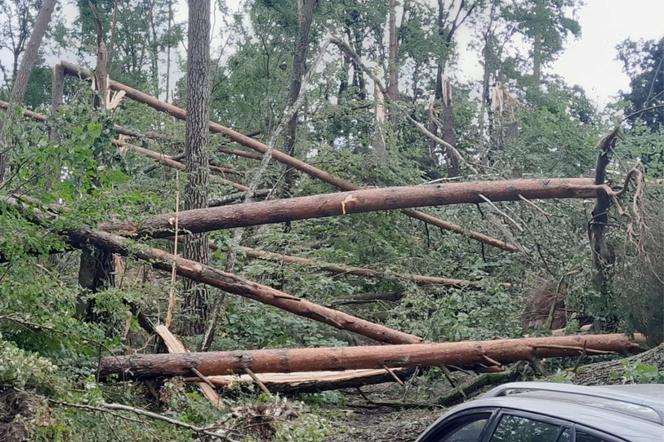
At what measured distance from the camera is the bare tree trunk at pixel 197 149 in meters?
9.53

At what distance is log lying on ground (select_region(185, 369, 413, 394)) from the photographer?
785 cm

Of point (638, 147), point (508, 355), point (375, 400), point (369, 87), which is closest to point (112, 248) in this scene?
point (375, 400)

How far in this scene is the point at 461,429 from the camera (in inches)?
119

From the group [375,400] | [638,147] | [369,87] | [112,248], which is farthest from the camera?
[369,87]

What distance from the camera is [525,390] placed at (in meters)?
2.91

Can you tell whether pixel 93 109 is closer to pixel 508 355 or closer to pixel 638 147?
pixel 508 355

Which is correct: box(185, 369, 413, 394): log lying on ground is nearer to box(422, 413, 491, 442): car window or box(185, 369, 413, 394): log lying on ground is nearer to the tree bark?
the tree bark

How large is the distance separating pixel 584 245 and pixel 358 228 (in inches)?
148

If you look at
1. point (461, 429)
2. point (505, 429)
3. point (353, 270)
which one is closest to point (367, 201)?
point (353, 270)

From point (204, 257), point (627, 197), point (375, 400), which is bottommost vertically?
point (375, 400)

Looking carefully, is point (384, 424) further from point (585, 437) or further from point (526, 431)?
point (585, 437)

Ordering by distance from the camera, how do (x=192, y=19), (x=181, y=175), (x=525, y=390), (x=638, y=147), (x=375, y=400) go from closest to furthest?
(x=525, y=390) < (x=375, y=400) < (x=181, y=175) < (x=638, y=147) < (x=192, y=19)

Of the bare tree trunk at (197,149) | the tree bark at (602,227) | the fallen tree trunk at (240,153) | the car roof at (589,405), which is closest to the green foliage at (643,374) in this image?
the tree bark at (602,227)

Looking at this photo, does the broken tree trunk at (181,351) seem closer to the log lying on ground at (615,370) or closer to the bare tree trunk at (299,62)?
the log lying on ground at (615,370)
